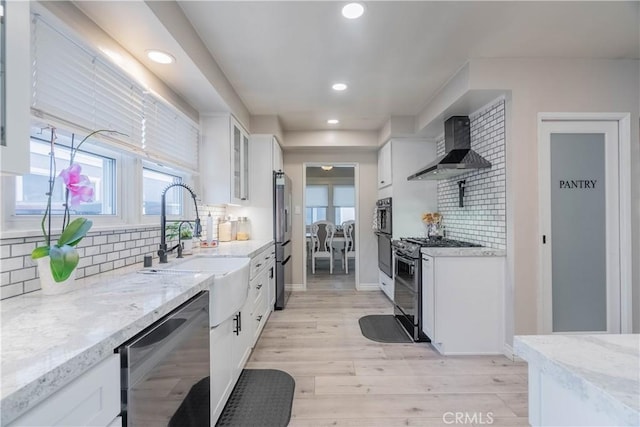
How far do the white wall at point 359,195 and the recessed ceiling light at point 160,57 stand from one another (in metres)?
2.94

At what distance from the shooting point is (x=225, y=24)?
6.43ft

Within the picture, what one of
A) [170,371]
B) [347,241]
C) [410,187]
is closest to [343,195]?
[347,241]

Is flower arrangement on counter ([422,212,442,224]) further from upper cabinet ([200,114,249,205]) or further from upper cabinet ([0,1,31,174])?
upper cabinet ([0,1,31,174])

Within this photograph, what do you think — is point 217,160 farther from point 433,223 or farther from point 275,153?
point 433,223

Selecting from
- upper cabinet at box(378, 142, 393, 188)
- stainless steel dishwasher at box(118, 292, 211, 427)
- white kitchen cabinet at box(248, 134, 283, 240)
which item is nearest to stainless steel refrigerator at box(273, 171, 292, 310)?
white kitchen cabinet at box(248, 134, 283, 240)

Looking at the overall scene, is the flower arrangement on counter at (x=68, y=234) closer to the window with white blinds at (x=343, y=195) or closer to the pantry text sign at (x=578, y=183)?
the pantry text sign at (x=578, y=183)

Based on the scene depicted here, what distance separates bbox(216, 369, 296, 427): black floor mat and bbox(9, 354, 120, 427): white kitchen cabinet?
1120 mm

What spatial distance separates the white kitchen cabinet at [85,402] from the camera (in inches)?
23.3

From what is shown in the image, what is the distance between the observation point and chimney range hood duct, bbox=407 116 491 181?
2.73m

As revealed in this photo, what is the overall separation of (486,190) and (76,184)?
307 cm

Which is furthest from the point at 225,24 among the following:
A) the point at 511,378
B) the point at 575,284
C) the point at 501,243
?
the point at 575,284

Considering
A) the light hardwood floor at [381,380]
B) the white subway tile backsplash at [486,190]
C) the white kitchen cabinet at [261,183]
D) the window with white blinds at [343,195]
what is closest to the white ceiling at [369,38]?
the white subway tile backsplash at [486,190]

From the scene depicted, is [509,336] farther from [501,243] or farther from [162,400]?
[162,400]

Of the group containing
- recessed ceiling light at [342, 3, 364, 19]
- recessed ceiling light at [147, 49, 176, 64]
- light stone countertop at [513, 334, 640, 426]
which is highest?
recessed ceiling light at [342, 3, 364, 19]
